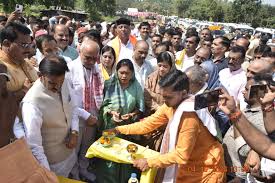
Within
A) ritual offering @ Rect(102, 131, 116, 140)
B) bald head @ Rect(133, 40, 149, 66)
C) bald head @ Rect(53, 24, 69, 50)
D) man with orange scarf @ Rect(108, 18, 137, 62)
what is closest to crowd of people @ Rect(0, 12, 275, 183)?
ritual offering @ Rect(102, 131, 116, 140)

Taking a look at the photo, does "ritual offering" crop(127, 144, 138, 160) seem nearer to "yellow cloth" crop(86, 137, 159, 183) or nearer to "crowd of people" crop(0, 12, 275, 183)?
"yellow cloth" crop(86, 137, 159, 183)

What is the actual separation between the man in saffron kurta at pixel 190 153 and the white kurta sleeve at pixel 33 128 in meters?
0.86

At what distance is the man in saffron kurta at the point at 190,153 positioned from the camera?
2658 mm

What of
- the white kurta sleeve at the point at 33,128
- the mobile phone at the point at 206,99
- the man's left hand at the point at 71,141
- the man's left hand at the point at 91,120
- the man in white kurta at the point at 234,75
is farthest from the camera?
the man in white kurta at the point at 234,75

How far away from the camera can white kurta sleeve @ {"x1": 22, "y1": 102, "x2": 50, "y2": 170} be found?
2.54 metres

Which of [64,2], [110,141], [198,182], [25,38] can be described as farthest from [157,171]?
[64,2]

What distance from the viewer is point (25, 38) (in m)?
3.34

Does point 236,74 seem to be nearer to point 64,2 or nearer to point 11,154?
point 11,154

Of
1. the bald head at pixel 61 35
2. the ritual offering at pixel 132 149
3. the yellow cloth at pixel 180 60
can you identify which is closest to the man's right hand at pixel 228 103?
the ritual offering at pixel 132 149

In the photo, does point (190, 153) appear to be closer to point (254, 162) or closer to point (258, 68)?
point (254, 162)

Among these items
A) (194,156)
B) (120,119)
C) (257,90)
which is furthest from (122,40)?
(257,90)

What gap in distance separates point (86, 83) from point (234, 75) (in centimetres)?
228

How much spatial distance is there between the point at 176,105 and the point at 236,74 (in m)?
2.29

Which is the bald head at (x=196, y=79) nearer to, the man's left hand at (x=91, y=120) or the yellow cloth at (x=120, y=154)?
the yellow cloth at (x=120, y=154)
